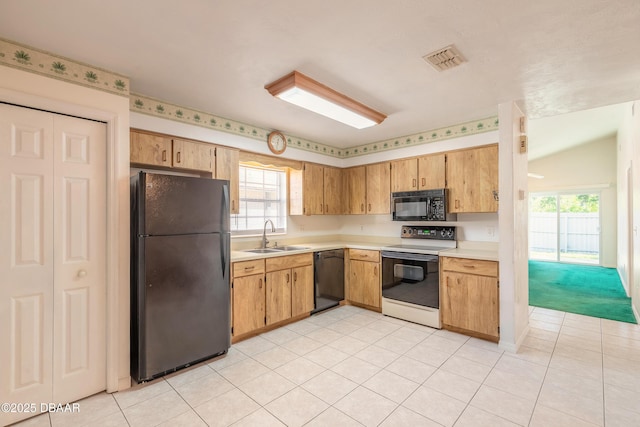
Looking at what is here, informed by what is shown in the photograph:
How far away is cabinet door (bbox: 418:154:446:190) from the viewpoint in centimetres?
383

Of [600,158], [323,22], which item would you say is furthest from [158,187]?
[600,158]

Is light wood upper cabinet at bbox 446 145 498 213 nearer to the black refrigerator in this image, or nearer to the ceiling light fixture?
the ceiling light fixture

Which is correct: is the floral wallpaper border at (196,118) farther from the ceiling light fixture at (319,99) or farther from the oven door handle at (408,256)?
the oven door handle at (408,256)

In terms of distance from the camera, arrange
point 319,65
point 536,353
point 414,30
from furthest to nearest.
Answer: point 536,353 → point 319,65 → point 414,30

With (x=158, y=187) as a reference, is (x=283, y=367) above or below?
below

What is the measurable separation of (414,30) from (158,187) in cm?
222

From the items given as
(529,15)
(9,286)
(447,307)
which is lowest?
(447,307)

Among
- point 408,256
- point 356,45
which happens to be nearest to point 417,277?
point 408,256

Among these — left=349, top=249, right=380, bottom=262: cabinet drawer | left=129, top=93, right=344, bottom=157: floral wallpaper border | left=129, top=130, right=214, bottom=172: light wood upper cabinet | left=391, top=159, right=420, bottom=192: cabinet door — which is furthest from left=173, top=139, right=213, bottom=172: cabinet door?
left=391, top=159, right=420, bottom=192: cabinet door

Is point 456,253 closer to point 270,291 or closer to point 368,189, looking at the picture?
point 368,189

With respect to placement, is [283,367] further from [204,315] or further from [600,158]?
[600,158]

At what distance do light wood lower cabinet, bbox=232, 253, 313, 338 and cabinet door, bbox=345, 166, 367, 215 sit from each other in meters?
1.28

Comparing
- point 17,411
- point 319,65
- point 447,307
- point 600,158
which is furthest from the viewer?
point 600,158

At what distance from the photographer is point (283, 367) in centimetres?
265
